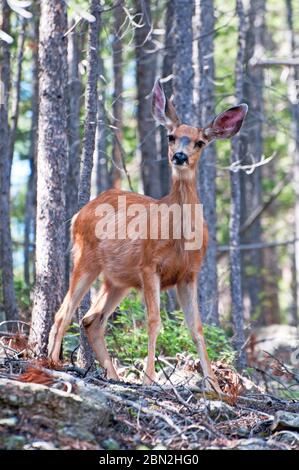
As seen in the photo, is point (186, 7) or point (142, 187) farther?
point (142, 187)

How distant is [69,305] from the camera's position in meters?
9.38

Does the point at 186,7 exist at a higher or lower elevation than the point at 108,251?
higher

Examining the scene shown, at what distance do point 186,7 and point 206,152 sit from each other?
105 inches

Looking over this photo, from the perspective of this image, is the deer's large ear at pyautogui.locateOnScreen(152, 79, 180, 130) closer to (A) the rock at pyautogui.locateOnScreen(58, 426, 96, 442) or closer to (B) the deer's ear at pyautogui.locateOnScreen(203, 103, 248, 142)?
(B) the deer's ear at pyautogui.locateOnScreen(203, 103, 248, 142)

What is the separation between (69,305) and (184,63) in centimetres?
475

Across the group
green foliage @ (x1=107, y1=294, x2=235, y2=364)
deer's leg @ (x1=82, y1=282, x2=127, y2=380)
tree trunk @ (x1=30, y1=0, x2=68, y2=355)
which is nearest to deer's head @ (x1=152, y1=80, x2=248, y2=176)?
tree trunk @ (x1=30, y1=0, x2=68, y2=355)

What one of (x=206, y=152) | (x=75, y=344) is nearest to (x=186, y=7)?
(x=206, y=152)

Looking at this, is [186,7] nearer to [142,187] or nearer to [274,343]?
[142,187]

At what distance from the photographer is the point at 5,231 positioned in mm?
12242

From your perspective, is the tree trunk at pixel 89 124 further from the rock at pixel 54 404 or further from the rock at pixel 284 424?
the rock at pixel 54 404

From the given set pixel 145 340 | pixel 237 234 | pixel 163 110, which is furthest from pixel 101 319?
pixel 237 234

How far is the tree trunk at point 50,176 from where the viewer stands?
373 inches

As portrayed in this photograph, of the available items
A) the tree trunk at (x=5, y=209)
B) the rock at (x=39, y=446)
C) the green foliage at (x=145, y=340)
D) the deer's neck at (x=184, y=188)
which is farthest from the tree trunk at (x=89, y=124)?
the rock at (x=39, y=446)

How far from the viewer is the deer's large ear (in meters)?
9.53
